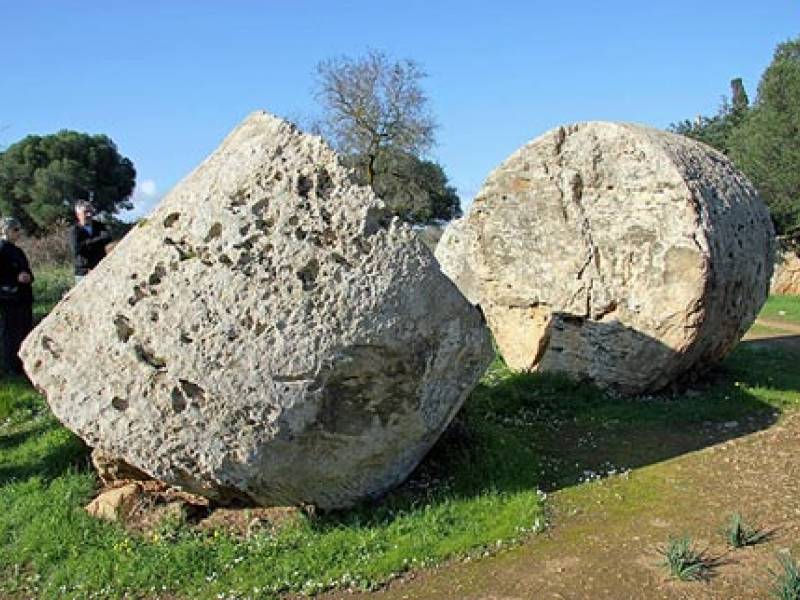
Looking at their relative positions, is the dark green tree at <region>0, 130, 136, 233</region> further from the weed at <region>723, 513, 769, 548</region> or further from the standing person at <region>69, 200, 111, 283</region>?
the weed at <region>723, 513, 769, 548</region>

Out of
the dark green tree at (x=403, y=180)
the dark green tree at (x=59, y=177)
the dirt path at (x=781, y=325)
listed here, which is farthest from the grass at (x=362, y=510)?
the dark green tree at (x=59, y=177)

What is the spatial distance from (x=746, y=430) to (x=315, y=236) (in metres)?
4.82

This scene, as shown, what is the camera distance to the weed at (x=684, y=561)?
5.03 m

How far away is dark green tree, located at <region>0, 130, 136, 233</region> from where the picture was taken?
115 ft

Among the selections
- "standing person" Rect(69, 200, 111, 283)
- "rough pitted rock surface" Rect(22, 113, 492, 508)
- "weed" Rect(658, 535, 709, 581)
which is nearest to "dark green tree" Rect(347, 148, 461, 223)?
"standing person" Rect(69, 200, 111, 283)

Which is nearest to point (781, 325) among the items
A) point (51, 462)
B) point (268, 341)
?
point (268, 341)

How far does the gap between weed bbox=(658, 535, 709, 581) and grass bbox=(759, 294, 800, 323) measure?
1358 cm

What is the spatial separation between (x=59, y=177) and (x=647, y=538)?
114 ft

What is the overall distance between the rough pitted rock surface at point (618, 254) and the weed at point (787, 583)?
4.29 meters

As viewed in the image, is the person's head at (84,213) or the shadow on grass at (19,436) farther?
the person's head at (84,213)

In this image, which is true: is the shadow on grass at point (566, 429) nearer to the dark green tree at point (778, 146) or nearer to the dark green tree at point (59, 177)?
the dark green tree at point (778, 146)

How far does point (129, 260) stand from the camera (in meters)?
6.02

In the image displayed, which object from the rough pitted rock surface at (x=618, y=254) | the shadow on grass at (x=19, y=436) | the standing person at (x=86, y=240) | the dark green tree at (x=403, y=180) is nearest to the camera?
the shadow on grass at (x=19, y=436)

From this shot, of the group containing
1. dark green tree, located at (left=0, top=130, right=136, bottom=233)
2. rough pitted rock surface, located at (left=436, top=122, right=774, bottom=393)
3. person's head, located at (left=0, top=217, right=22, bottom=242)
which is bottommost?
rough pitted rock surface, located at (left=436, top=122, right=774, bottom=393)
